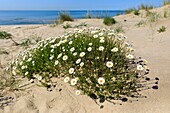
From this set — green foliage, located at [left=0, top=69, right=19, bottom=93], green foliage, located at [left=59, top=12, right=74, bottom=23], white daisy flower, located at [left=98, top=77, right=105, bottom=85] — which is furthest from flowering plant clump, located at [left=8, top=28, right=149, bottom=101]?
green foliage, located at [left=59, top=12, right=74, bottom=23]

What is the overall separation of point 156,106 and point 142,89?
0.32 m

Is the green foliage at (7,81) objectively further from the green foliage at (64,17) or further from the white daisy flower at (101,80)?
the green foliage at (64,17)

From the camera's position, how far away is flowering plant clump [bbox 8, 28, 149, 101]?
9.46 feet

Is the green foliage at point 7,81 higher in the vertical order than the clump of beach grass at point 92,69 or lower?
lower

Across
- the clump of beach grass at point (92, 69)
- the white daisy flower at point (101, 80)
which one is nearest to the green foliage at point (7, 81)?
the clump of beach grass at point (92, 69)

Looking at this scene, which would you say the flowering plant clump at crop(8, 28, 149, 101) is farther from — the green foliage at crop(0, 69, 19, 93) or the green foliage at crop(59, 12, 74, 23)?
the green foliage at crop(59, 12, 74, 23)

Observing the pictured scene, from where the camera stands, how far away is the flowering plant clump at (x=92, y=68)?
2.88m

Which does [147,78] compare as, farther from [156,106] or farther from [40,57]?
[40,57]

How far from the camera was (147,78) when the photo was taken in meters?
3.17

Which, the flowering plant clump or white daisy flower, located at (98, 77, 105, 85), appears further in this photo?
the flowering plant clump

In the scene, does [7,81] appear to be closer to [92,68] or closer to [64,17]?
[92,68]

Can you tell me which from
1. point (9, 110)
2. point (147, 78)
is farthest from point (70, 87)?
point (147, 78)

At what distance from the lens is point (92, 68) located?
309 cm

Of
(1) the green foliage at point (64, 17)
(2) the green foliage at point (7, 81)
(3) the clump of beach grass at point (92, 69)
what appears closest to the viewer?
(3) the clump of beach grass at point (92, 69)
